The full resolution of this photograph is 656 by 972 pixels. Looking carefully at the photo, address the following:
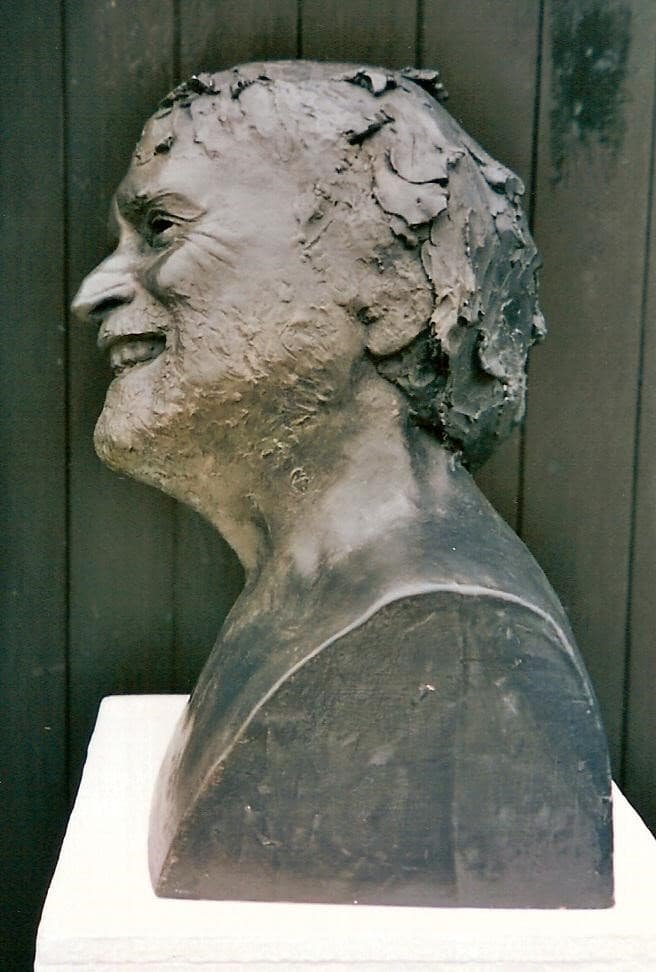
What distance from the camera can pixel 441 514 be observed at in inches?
48.6

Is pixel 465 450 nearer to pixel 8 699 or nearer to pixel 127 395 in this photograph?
pixel 127 395

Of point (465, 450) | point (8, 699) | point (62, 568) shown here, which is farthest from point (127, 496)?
point (465, 450)

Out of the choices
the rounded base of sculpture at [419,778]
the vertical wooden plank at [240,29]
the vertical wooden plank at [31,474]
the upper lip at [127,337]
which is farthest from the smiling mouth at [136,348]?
the vertical wooden plank at [240,29]

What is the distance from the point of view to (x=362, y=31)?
1.72 m

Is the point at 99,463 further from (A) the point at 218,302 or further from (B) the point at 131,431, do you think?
(A) the point at 218,302

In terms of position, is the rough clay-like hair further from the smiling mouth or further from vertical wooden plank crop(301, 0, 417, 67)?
vertical wooden plank crop(301, 0, 417, 67)

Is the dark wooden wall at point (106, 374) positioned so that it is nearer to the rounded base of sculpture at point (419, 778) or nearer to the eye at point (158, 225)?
the eye at point (158, 225)

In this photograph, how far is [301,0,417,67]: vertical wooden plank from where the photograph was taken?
1.72m

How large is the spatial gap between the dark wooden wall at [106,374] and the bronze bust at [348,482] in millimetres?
444

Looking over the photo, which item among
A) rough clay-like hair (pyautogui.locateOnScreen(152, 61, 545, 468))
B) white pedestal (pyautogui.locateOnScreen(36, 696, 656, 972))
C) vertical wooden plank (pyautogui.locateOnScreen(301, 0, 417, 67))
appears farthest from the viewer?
vertical wooden plank (pyautogui.locateOnScreen(301, 0, 417, 67))

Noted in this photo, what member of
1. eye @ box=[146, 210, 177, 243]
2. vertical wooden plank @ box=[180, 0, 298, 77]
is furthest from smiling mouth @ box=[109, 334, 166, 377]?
vertical wooden plank @ box=[180, 0, 298, 77]

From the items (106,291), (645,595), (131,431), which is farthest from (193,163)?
(645,595)

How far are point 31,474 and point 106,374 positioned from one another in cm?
22

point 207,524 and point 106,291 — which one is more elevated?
point 106,291
